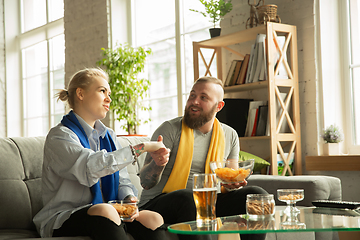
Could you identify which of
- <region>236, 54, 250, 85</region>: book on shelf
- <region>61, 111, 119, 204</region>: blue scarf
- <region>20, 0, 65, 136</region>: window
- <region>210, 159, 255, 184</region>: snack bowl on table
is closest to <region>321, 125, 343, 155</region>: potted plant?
<region>236, 54, 250, 85</region>: book on shelf

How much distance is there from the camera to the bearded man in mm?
1989

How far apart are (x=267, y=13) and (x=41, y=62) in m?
4.48

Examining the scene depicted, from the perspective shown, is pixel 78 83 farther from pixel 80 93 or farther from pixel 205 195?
pixel 205 195

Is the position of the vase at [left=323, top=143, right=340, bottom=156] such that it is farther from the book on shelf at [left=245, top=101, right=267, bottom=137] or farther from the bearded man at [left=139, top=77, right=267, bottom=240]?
the bearded man at [left=139, top=77, right=267, bottom=240]

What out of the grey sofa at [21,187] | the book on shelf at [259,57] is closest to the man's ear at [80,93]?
the grey sofa at [21,187]

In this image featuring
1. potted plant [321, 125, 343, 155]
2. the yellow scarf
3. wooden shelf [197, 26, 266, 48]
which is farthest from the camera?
wooden shelf [197, 26, 266, 48]

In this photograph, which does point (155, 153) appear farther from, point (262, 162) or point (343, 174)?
point (343, 174)

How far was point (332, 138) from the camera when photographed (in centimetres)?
309

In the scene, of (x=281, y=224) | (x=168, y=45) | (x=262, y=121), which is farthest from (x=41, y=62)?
(x=281, y=224)

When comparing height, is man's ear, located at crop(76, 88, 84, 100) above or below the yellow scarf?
above

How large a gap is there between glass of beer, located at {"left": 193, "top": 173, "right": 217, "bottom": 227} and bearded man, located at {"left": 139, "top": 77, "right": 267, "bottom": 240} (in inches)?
22.0

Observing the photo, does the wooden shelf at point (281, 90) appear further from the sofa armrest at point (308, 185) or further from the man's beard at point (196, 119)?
the man's beard at point (196, 119)

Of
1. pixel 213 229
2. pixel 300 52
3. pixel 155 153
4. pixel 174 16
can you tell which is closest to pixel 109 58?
pixel 174 16

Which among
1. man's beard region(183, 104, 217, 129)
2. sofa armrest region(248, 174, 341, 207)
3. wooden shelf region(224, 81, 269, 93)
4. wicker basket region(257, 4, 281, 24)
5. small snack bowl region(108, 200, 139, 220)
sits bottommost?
sofa armrest region(248, 174, 341, 207)
